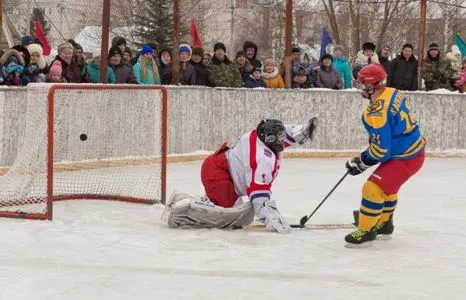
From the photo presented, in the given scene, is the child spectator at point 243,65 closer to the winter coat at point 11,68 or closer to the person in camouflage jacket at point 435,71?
the person in camouflage jacket at point 435,71

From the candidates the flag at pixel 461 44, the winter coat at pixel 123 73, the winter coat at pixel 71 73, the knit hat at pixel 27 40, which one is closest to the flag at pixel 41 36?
the knit hat at pixel 27 40

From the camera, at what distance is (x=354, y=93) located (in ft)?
38.1

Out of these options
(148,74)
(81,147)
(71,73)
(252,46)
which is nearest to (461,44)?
(252,46)

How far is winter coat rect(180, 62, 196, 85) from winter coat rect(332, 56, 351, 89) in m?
2.14

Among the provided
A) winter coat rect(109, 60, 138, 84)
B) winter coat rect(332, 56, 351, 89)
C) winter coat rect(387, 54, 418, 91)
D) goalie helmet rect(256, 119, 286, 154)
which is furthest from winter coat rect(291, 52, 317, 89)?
goalie helmet rect(256, 119, 286, 154)

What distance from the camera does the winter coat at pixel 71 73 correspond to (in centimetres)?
920

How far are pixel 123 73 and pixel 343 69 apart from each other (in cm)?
342

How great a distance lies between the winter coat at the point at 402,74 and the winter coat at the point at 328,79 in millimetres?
799

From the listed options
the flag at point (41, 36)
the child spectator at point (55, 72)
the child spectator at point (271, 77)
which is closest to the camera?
the child spectator at point (55, 72)

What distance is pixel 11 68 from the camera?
344 inches

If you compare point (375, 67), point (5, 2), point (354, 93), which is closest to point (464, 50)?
point (354, 93)

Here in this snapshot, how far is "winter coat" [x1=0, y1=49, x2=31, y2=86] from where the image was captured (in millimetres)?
8742

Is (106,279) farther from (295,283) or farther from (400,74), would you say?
(400,74)

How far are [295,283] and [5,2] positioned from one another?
617cm
